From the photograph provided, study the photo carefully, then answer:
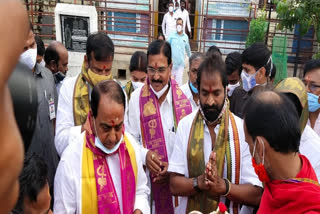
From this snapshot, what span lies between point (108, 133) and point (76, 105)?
3.35 feet

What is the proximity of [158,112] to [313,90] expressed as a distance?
5.03 feet

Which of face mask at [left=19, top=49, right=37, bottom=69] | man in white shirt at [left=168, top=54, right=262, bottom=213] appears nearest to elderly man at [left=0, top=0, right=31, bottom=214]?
man in white shirt at [left=168, top=54, right=262, bottom=213]

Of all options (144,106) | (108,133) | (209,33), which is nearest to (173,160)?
(108,133)

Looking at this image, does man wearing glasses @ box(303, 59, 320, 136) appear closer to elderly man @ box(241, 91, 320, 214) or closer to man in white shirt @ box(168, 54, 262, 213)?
man in white shirt @ box(168, 54, 262, 213)

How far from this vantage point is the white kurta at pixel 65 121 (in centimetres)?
262

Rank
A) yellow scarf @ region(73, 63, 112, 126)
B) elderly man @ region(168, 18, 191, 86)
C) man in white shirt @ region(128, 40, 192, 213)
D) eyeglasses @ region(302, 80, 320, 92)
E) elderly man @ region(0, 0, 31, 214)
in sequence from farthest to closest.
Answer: elderly man @ region(168, 18, 191, 86) < man in white shirt @ region(128, 40, 192, 213) < yellow scarf @ region(73, 63, 112, 126) < eyeglasses @ region(302, 80, 320, 92) < elderly man @ region(0, 0, 31, 214)

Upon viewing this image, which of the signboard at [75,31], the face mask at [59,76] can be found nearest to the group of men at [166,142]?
the face mask at [59,76]

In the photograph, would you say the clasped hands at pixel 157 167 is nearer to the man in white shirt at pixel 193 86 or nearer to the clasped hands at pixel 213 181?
the clasped hands at pixel 213 181

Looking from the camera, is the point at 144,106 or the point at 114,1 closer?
the point at 144,106

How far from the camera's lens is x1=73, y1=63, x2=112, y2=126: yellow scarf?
9.48 feet

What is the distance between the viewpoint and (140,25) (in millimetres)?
11641

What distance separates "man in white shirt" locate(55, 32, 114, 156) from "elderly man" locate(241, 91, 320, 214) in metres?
1.68

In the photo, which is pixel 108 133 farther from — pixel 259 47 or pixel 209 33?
pixel 209 33

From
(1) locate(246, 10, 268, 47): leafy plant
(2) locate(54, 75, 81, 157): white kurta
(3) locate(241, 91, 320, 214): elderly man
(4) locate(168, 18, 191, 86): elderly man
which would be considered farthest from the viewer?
(1) locate(246, 10, 268, 47): leafy plant
